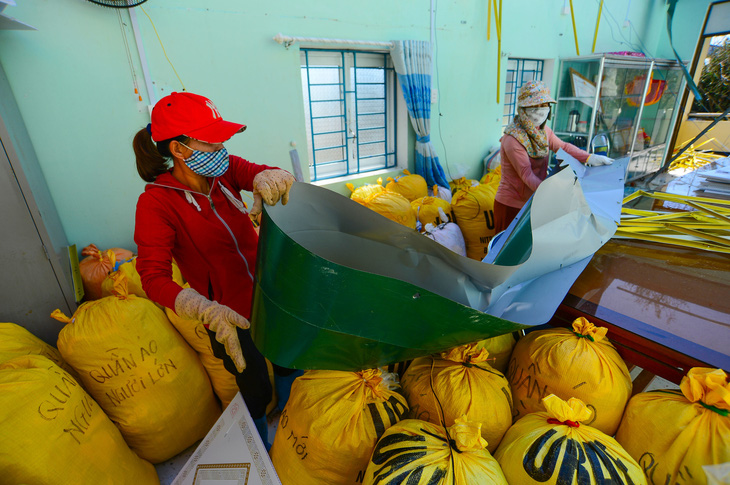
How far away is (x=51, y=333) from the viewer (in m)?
1.94

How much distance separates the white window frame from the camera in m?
3.43

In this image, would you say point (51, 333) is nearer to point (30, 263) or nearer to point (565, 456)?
point (30, 263)

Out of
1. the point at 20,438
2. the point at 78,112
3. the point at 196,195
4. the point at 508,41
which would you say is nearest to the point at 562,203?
the point at 196,195

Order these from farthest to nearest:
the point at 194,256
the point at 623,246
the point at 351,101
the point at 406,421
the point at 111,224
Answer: the point at 351,101 → the point at 111,224 → the point at 623,246 → the point at 194,256 → the point at 406,421

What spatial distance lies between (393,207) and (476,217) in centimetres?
71

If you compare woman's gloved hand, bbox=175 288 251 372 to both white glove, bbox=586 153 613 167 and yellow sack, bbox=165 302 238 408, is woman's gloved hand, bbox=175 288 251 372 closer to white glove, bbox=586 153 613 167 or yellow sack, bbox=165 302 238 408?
yellow sack, bbox=165 302 238 408

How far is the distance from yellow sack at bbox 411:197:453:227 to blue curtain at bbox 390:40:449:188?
42.5 inches

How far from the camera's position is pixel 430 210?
3.10 m

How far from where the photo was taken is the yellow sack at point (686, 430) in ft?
2.50

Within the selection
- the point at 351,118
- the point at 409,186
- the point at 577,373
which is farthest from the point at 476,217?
the point at 577,373

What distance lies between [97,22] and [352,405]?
282 centimetres

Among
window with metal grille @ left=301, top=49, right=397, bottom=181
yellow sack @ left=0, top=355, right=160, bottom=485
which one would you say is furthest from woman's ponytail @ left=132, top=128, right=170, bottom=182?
window with metal grille @ left=301, top=49, right=397, bottom=181

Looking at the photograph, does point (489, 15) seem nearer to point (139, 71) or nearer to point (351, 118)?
point (351, 118)

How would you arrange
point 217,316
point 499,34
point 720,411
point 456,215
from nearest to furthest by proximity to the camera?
point 720,411
point 217,316
point 456,215
point 499,34
